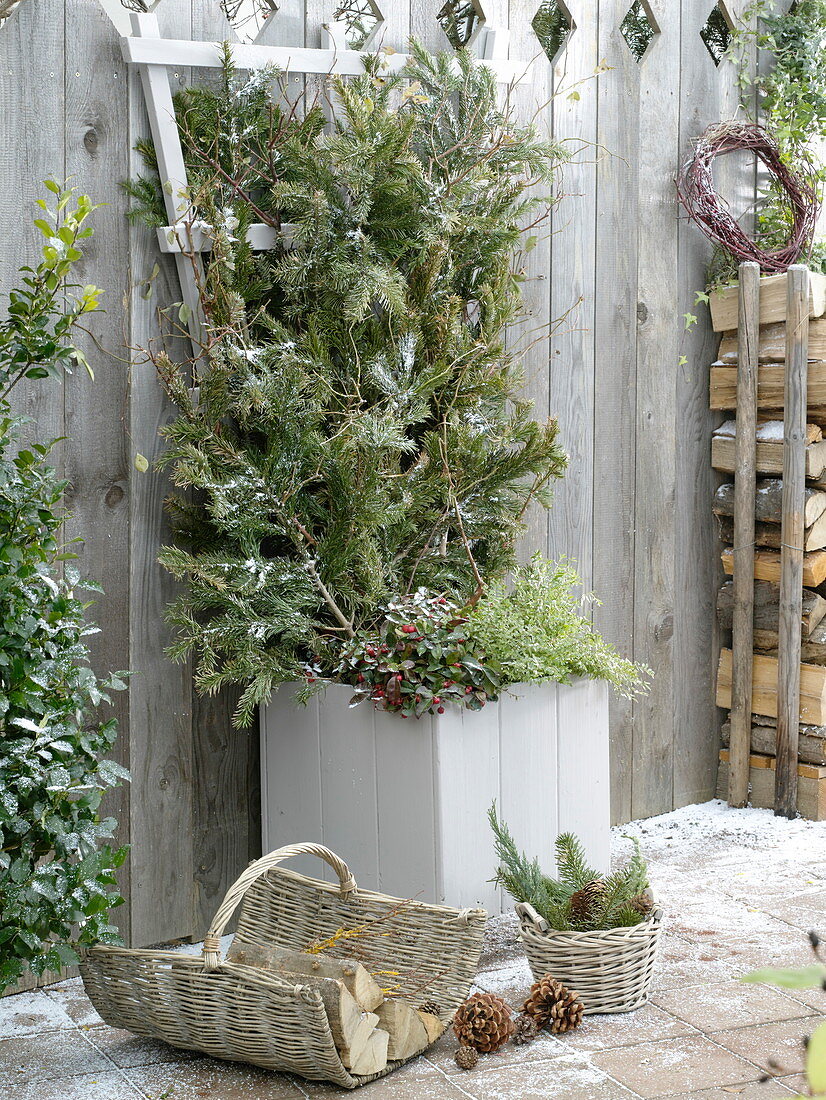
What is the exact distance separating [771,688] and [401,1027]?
6.32ft

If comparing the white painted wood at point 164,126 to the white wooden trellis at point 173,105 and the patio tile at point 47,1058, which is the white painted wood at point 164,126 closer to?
the white wooden trellis at point 173,105

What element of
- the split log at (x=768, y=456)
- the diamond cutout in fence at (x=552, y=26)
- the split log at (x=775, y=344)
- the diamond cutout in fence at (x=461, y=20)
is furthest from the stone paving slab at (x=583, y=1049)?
the diamond cutout in fence at (x=552, y=26)

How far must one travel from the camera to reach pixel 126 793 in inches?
98.1

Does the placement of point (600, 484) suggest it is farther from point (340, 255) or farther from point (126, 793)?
point (126, 793)

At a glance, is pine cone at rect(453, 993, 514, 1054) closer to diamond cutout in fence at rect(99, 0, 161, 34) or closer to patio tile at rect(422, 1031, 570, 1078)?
patio tile at rect(422, 1031, 570, 1078)

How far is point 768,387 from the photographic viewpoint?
344 centimetres

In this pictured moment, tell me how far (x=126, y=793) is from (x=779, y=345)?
224 centimetres

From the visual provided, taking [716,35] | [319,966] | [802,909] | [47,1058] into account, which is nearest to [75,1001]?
[47,1058]

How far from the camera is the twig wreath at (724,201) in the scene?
132 inches

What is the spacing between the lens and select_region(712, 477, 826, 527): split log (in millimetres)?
3383

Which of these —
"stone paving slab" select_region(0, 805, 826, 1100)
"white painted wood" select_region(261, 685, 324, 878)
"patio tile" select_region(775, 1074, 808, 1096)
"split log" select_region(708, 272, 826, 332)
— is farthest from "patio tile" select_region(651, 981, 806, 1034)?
"split log" select_region(708, 272, 826, 332)

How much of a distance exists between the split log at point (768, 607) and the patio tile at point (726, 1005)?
4.61 ft

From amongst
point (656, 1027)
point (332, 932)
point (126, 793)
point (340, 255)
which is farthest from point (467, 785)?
point (340, 255)

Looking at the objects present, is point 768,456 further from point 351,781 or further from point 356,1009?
point 356,1009
